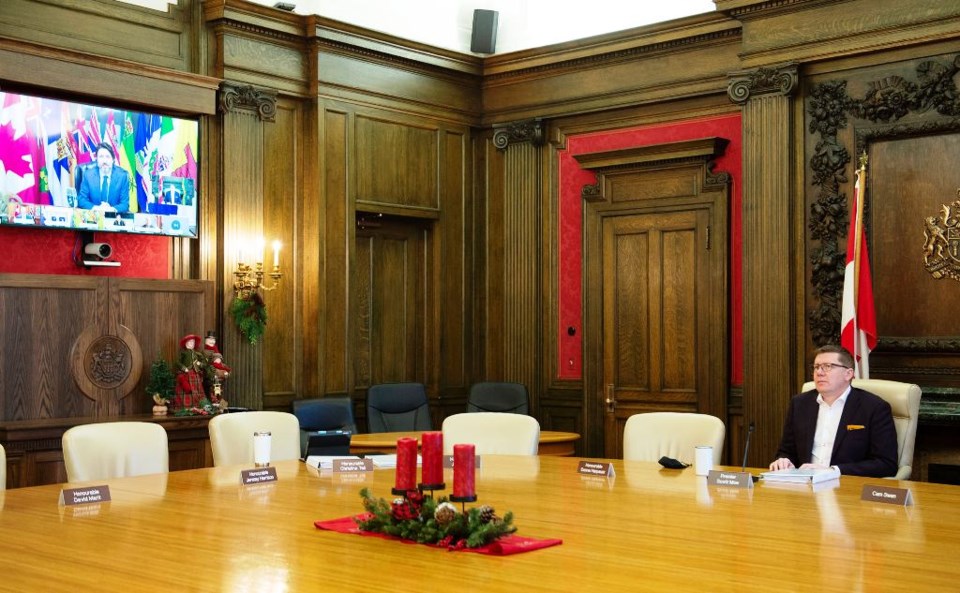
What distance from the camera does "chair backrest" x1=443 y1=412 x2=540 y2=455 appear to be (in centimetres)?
567

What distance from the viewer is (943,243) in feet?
22.9

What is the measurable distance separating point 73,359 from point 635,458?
334cm

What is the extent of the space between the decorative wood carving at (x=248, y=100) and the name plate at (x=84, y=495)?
14.2ft

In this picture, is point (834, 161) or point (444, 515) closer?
point (444, 515)

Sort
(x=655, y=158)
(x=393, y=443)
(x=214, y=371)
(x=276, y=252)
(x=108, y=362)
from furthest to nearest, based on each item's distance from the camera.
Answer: (x=655, y=158) → (x=276, y=252) → (x=214, y=371) → (x=108, y=362) → (x=393, y=443)

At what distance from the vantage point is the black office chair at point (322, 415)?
724 cm

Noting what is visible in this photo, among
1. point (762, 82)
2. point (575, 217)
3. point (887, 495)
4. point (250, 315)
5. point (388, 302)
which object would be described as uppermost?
point (762, 82)

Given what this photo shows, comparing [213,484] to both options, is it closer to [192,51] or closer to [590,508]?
[590,508]

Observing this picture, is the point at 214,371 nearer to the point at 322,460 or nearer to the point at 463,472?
the point at 322,460

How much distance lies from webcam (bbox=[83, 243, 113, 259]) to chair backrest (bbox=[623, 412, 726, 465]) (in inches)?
139

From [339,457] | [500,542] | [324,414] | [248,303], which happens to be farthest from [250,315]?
[500,542]

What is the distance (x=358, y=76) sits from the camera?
860 cm

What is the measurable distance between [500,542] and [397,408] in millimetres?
4994

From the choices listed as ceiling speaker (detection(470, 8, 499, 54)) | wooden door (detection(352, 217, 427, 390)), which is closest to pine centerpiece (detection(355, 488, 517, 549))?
wooden door (detection(352, 217, 427, 390))
